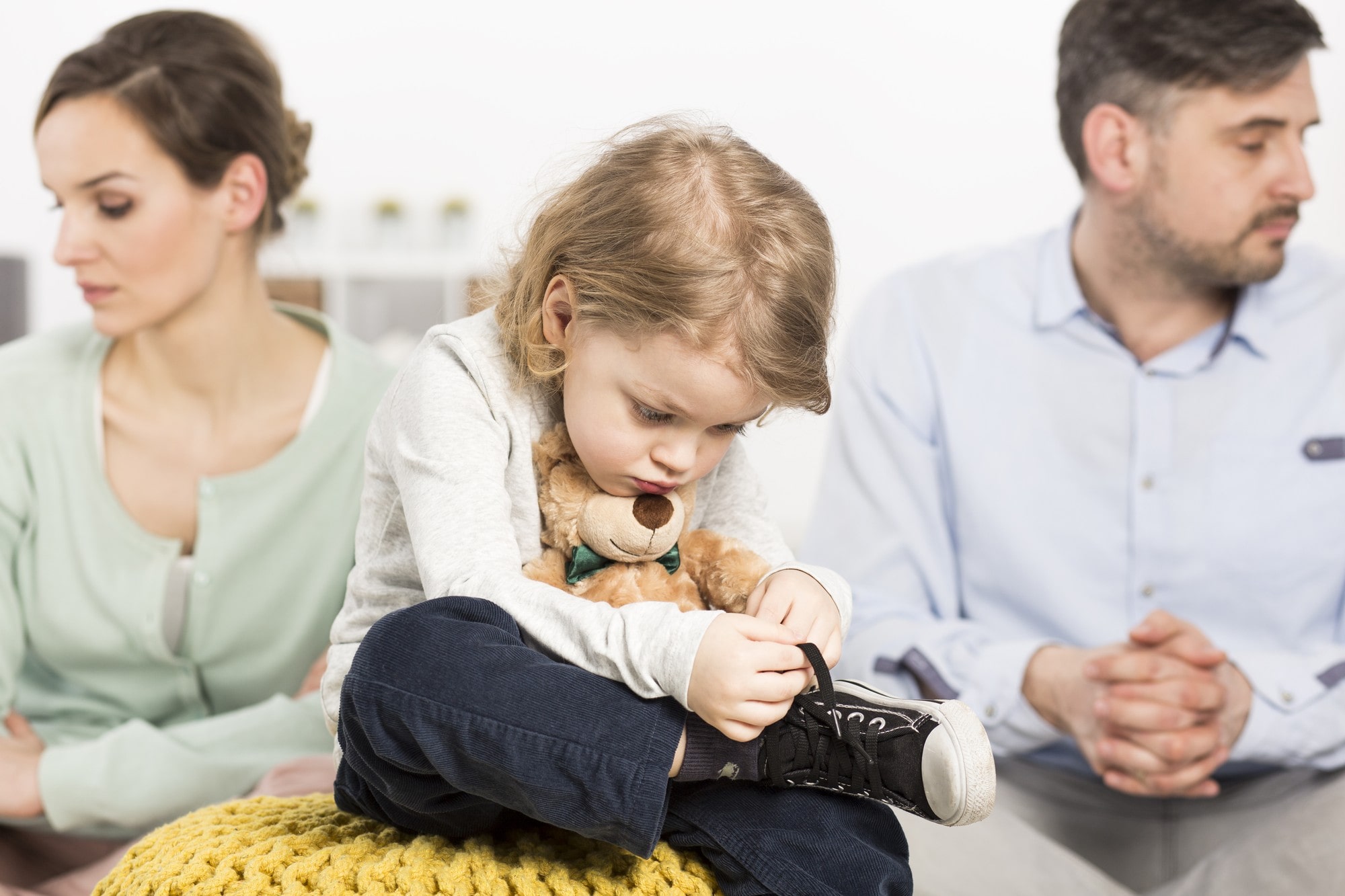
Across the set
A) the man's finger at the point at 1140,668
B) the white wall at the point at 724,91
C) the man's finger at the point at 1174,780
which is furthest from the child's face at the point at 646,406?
the white wall at the point at 724,91

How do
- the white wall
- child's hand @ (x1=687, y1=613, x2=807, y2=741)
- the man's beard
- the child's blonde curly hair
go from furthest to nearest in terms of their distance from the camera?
the white wall, the man's beard, the child's blonde curly hair, child's hand @ (x1=687, y1=613, x2=807, y2=741)

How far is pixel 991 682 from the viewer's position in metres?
1.54

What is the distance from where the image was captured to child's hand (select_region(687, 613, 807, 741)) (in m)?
0.81

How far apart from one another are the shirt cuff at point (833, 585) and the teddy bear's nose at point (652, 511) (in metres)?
0.11

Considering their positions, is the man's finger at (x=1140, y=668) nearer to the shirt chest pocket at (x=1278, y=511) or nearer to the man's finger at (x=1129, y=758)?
the man's finger at (x=1129, y=758)

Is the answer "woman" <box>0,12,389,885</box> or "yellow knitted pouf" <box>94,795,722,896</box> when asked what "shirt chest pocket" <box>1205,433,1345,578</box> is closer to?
"yellow knitted pouf" <box>94,795,722,896</box>

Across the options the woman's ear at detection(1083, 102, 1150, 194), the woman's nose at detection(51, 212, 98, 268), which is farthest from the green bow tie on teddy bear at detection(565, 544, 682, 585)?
the woman's ear at detection(1083, 102, 1150, 194)

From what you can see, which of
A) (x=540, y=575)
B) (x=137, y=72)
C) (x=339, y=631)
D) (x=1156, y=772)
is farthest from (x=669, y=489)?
(x=137, y=72)

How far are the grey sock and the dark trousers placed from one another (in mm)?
29

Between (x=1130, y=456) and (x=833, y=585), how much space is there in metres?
0.84

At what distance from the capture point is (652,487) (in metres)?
0.99

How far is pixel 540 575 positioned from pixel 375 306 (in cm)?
359

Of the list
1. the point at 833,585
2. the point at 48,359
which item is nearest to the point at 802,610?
the point at 833,585

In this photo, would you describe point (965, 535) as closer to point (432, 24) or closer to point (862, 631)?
point (862, 631)
